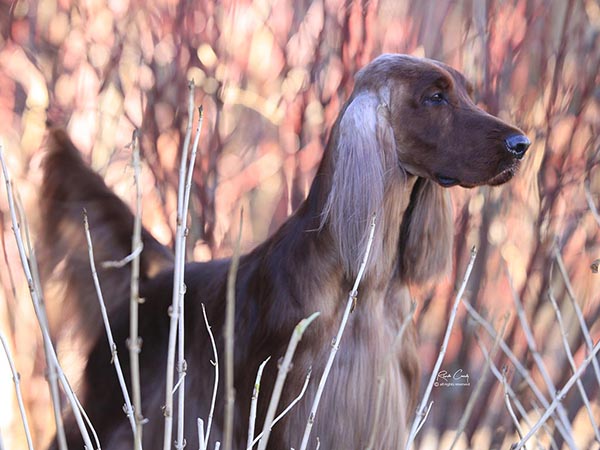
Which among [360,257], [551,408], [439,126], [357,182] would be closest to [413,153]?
[439,126]

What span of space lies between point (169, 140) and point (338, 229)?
1.54 metres

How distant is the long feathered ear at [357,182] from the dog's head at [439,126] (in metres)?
0.05

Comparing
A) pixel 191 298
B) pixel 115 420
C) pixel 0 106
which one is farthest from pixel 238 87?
pixel 115 420

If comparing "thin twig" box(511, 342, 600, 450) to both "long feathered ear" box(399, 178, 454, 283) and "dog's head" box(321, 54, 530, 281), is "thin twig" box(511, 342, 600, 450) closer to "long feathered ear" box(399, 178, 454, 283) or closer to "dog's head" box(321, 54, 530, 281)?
"dog's head" box(321, 54, 530, 281)

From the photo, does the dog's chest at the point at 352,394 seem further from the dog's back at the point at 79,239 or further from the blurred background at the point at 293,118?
the blurred background at the point at 293,118


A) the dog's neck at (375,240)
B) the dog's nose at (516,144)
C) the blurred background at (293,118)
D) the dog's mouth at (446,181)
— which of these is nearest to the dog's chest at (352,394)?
the dog's neck at (375,240)

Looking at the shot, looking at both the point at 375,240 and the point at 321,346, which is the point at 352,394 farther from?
the point at 375,240

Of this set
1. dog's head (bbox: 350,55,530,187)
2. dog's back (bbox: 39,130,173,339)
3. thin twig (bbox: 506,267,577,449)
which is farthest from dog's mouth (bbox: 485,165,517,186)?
dog's back (bbox: 39,130,173,339)

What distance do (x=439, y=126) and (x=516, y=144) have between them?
246 millimetres

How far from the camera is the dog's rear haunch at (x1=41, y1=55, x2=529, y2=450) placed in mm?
2359

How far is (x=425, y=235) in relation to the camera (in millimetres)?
2551

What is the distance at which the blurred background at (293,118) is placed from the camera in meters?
3.62

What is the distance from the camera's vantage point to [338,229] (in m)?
2.36

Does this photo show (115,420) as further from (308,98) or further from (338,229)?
(308,98)
